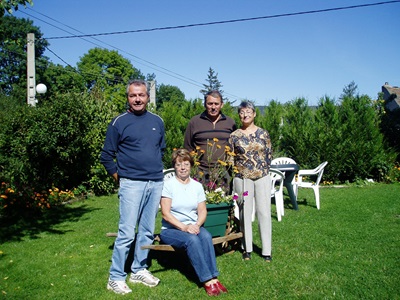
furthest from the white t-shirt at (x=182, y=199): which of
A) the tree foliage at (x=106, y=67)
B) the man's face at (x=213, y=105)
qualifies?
the tree foliage at (x=106, y=67)

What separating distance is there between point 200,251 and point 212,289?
1.13 feet

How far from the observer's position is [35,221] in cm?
629

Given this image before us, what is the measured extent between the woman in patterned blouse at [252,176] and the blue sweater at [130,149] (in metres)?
1.13

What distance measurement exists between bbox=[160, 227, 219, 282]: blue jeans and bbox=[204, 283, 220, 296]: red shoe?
0.07 m

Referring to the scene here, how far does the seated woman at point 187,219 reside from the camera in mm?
3436

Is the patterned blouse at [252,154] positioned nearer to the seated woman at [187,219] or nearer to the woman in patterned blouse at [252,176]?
the woman in patterned blouse at [252,176]

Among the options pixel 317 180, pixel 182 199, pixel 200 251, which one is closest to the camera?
pixel 200 251

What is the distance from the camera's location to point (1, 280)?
12.0 ft

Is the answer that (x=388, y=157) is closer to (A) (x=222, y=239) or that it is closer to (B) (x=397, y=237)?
(B) (x=397, y=237)

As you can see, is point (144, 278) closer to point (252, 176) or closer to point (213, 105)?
point (252, 176)

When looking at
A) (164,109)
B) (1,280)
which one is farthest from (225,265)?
(164,109)

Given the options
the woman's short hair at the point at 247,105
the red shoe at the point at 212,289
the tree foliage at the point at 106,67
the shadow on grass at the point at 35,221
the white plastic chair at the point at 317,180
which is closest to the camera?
the red shoe at the point at 212,289

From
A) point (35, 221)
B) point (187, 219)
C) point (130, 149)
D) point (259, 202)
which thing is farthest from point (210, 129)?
point (35, 221)

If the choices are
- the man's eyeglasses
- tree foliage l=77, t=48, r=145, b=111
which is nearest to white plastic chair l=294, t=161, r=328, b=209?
the man's eyeglasses
